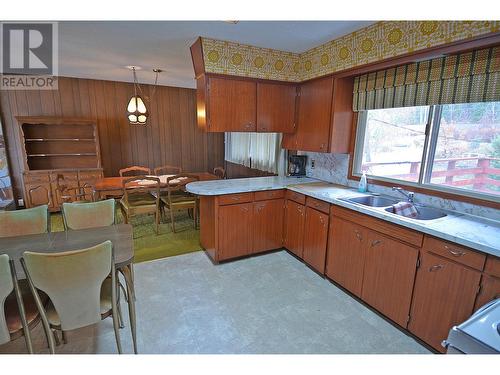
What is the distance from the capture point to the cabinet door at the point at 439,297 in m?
1.57

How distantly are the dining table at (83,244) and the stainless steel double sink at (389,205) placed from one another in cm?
193

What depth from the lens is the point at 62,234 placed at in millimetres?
1963

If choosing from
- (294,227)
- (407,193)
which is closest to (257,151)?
(294,227)

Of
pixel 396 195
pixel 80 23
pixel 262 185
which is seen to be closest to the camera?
pixel 80 23

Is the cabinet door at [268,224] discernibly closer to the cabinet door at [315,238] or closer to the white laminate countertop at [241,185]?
the white laminate countertop at [241,185]

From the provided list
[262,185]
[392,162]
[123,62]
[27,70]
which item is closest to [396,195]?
[392,162]

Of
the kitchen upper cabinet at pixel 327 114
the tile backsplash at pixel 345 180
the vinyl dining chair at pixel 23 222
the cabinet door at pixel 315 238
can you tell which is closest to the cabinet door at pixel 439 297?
the tile backsplash at pixel 345 180

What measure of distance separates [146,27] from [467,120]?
2.84 metres

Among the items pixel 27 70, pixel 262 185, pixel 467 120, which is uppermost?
pixel 27 70

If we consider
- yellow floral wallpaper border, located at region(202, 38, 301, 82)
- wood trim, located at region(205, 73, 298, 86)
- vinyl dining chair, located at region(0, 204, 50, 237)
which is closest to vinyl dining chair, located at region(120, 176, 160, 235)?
vinyl dining chair, located at region(0, 204, 50, 237)

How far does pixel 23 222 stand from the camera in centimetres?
206

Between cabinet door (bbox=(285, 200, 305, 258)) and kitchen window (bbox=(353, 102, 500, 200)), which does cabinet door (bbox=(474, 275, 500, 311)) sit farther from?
cabinet door (bbox=(285, 200, 305, 258))

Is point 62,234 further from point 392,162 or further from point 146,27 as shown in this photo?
point 392,162

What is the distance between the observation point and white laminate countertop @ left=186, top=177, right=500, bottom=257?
1552 mm
